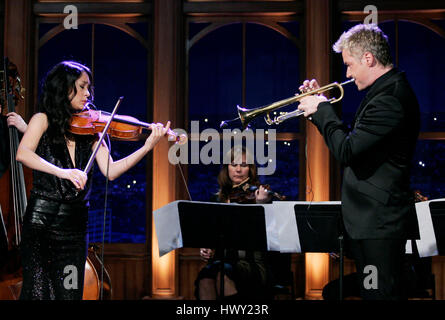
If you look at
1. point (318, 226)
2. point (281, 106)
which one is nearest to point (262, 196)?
point (318, 226)

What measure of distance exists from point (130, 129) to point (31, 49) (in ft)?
9.65

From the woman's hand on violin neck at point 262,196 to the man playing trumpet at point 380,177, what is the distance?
5.81 feet

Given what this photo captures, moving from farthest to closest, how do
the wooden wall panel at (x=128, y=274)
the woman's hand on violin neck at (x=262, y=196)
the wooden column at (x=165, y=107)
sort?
the wooden wall panel at (x=128, y=274)
the wooden column at (x=165, y=107)
the woman's hand on violin neck at (x=262, y=196)

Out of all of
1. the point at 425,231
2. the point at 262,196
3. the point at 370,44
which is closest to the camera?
the point at 370,44

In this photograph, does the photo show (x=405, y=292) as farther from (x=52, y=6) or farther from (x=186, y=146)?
(x=52, y=6)

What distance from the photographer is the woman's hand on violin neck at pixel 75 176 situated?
2.70 meters

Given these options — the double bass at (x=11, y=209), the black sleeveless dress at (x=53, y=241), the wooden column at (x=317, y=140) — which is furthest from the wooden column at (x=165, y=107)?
the black sleeveless dress at (x=53, y=241)

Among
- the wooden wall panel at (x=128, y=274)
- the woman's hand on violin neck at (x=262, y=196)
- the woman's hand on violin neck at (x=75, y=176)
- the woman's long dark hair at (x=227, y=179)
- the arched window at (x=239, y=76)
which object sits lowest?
the wooden wall panel at (x=128, y=274)

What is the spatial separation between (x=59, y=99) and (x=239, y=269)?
1.98 meters

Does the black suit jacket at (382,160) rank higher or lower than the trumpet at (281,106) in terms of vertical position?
lower

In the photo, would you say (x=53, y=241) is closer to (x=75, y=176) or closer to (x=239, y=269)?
(x=75, y=176)

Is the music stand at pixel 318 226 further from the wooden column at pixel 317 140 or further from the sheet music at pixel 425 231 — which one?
the wooden column at pixel 317 140

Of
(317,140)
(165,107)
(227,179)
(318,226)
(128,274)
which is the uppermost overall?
(165,107)

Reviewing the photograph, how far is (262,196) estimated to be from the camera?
13.5 ft
